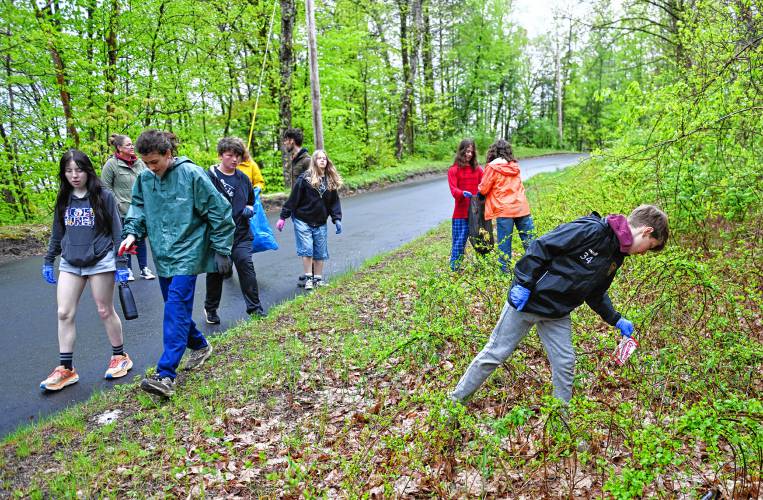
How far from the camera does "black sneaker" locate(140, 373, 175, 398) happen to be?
4.19 m

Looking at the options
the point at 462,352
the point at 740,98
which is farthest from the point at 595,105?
the point at 462,352

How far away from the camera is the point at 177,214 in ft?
14.4

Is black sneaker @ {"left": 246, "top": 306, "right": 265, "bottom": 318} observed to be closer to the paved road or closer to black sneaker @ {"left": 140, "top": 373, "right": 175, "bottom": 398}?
the paved road

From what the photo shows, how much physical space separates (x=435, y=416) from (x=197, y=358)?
9.08 ft

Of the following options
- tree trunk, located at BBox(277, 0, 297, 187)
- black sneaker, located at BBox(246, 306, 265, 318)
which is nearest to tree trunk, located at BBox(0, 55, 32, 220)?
tree trunk, located at BBox(277, 0, 297, 187)

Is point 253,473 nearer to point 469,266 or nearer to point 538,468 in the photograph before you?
point 538,468

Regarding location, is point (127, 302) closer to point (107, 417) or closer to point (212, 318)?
point (107, 417)

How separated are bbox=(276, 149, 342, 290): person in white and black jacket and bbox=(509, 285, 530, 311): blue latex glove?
14.4ft

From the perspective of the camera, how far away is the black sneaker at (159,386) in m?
4.19

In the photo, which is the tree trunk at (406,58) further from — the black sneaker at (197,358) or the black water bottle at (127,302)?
the black water bottle at (127,302)

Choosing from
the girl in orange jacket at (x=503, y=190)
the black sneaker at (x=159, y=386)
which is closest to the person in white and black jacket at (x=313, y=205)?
the girl in orange jacket at (x=503, y=190)

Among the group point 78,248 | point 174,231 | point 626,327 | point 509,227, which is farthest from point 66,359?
point 509,227

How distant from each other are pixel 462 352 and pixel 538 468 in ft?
5.45

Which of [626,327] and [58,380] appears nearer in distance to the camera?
[626,327]
